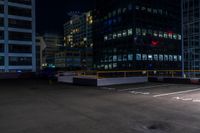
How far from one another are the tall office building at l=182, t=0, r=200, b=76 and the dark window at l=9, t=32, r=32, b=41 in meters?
46.6

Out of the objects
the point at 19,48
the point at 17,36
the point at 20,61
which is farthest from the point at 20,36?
the point at 20,61

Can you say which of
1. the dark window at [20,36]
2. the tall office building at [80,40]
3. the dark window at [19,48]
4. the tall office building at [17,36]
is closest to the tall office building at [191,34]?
the tall office building at [17,36]

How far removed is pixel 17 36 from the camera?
194 ft

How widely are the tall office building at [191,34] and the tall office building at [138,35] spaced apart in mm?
32681

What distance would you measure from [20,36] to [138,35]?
44135 millimetres

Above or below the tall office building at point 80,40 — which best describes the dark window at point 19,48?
below

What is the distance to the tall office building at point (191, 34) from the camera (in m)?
39.1

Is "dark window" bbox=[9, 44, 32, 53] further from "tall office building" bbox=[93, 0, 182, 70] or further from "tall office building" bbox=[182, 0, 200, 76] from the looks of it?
"tall office building" bbox=[182, 0, 200, 76]

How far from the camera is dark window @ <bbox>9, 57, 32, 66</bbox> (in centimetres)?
5780

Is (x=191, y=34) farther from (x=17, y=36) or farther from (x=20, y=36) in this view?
(x=17, y=36)

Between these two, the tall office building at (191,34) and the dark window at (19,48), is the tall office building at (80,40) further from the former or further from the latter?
the tall office building at (191,34)

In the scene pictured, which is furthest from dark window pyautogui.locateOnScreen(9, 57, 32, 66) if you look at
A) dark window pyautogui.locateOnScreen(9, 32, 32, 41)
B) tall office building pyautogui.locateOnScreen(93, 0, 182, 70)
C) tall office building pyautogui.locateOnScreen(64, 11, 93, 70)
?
tall office building pyautogui.locateOnScreen(93, 0, 182, 70)

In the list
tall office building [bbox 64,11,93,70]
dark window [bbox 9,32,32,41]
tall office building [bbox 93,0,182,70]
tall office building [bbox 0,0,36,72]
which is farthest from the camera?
tall office building [bbox 64,11,93,70]

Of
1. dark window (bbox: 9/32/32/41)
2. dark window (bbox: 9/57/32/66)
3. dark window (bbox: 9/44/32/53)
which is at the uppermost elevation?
dark window (bbox: 9/32/32/41)
